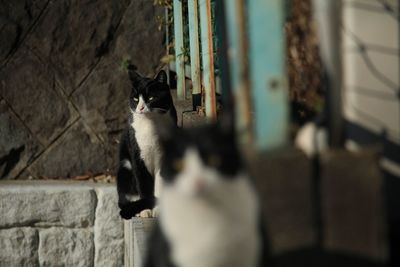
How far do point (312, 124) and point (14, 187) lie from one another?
3.75 metres

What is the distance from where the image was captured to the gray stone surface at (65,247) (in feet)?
17.0

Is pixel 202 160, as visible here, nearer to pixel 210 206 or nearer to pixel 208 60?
pixel 210 206

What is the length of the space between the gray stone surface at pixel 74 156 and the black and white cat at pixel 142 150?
130 centimetres

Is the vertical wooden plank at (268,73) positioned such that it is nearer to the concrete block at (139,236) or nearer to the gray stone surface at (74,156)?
the concrete block at (139,236)

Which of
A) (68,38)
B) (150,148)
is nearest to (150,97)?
(150,148)

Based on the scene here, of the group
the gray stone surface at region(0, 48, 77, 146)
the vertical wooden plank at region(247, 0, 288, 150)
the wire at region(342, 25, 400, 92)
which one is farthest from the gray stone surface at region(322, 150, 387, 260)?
the gray stone surface at region(0, 48, 77, 146)

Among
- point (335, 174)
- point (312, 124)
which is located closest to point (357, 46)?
point (312, 124)

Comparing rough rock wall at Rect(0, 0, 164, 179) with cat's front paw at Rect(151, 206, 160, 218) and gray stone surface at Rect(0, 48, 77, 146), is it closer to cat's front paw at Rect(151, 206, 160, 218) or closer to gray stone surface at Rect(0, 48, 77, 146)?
gray stone surface at Rect(0, 48, 77, 146)

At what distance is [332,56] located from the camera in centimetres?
196

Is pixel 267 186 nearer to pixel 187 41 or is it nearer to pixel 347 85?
pixel 347 85

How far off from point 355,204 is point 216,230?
45cm

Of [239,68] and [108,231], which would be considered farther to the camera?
[108,231]

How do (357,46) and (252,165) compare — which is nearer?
(252,165)

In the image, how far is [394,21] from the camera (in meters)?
2.06
